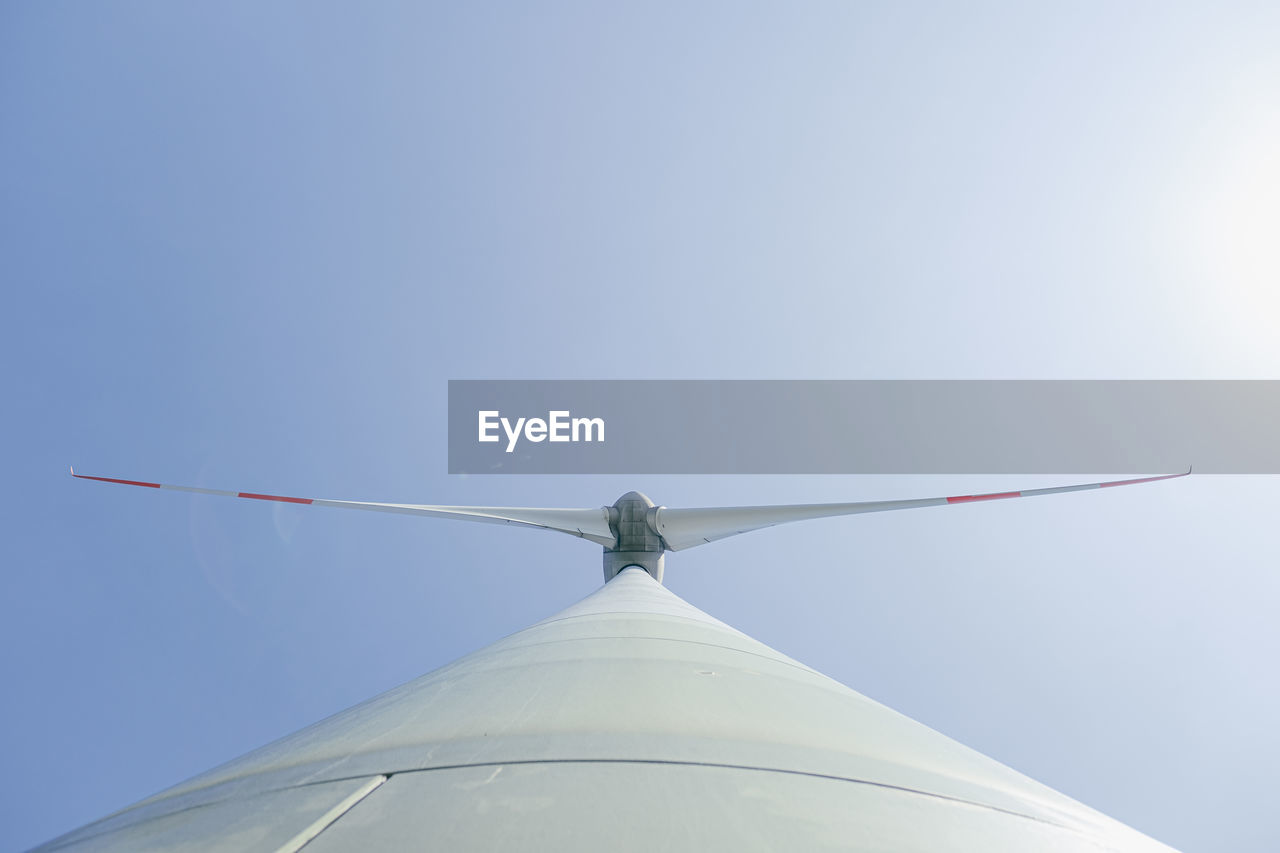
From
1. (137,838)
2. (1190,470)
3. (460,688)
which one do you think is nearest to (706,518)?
(1190,470)

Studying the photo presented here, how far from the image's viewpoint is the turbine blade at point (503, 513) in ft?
39.0

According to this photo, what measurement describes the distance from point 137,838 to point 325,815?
597 mm

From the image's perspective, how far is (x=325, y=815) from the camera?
156 cm

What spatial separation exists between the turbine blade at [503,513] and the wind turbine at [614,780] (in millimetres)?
10498

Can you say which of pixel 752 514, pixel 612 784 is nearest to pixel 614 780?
pixel 612 784

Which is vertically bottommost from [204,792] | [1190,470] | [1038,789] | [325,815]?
[1038,789]

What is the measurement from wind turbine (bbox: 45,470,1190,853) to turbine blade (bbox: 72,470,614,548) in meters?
10.5

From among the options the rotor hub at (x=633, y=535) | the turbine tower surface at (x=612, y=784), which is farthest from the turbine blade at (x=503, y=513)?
the turbine tower surface at (x=612, y=784)

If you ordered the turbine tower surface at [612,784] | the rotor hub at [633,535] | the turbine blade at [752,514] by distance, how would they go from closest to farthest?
1. the turbine tower surface at [612,784]
2. the turbine blade at [752,514]
3. the rotor hub at [633,535]

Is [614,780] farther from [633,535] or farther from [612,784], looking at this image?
[633,535]

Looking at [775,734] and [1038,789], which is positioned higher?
[775,734]

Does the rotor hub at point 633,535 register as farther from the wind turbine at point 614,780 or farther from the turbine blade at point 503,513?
the wind turbine at point 614,780

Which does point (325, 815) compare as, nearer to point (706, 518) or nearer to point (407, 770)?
point (407, 770)

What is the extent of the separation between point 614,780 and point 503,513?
592 inches
